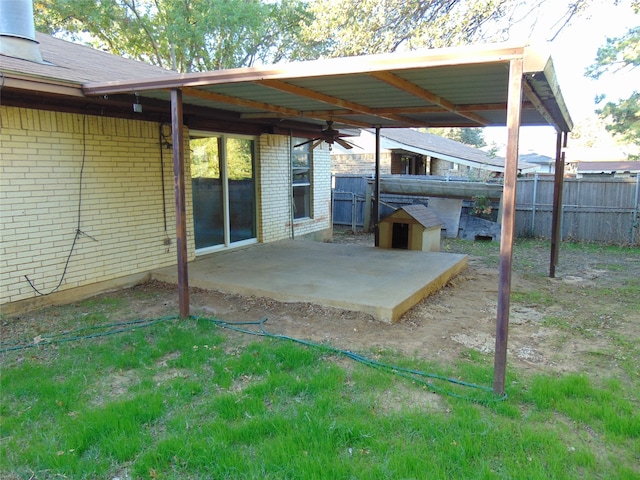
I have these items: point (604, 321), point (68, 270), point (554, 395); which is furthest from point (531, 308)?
point (68, 270)

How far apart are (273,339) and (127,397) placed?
1530mm

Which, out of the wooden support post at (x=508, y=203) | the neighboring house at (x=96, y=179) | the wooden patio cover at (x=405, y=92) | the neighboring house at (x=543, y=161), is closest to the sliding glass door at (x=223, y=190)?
the neighboring house at (x=96, y=179)

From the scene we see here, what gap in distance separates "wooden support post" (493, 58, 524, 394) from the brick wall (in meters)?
5.15

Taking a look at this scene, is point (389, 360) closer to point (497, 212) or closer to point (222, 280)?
point (222, 280)

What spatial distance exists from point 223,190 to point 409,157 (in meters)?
14.4

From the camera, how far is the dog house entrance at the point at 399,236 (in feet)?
30.5

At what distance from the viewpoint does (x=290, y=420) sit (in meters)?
3.05

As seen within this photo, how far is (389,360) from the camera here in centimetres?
411

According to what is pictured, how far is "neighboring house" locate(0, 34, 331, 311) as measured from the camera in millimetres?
5180

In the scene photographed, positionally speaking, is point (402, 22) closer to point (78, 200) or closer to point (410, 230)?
point (410, 230)

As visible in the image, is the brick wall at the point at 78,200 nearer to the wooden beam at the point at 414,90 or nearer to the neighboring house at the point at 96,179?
the neighboring house at the point at 96,179

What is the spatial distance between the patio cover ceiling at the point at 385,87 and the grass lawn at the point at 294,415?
2.47 m

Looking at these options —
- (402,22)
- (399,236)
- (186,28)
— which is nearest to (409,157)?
(402,22)

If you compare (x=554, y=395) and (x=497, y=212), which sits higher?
(x=497, y=212)
